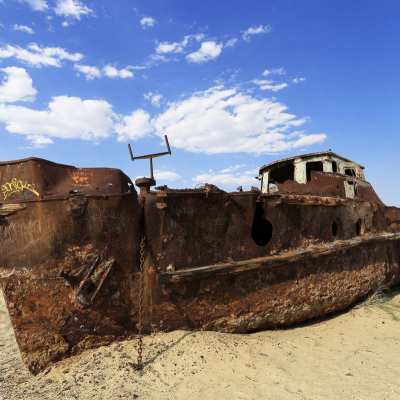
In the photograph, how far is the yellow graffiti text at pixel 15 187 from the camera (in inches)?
103

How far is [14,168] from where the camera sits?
2688 millimetres

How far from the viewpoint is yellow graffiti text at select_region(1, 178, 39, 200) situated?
2623 millimetres

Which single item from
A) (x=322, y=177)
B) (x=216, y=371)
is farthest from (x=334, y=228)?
(x=216, y=371)

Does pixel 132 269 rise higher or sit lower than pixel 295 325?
higher

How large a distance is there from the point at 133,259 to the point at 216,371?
126cm

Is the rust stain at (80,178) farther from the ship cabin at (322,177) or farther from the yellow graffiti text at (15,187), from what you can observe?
the ship cabin at (322,177)

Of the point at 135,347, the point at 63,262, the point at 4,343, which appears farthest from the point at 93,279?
the point at 4,343

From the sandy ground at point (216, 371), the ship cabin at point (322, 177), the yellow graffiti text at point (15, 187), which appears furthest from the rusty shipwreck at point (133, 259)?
the ship cabin at point (322, 177)

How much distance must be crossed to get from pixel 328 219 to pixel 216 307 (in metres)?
2.44

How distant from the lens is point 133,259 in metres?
2.87

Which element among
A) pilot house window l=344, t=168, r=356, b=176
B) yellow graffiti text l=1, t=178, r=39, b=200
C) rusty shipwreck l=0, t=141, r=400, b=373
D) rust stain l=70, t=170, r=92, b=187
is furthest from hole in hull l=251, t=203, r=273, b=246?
pilot house window l=344, t=168, r=356, b=176

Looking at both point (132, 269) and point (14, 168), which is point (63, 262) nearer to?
point (132, 269)

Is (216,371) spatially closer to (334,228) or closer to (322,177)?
(334,228)

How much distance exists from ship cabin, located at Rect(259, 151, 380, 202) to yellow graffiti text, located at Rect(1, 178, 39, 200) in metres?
2.62
